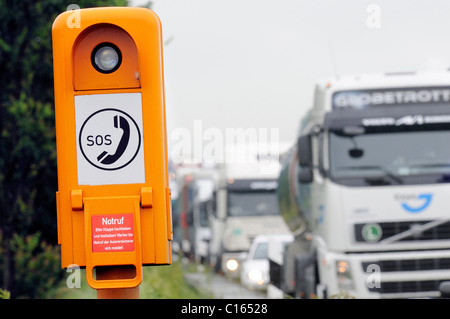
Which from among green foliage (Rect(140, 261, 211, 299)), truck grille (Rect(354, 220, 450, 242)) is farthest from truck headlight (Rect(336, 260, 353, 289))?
green foliage (Rect(140, 261, 211, 299))

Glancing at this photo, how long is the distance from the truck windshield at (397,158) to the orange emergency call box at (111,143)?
→ 7269 mm

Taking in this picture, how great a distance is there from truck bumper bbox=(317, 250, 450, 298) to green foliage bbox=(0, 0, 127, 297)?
374 cm

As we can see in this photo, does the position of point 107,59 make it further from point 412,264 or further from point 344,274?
point 412,264

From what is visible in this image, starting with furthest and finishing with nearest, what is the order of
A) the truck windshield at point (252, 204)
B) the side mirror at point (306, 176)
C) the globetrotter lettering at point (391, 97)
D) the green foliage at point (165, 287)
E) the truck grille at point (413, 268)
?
the truck windshield at point (252, 204) < the side mirror at point (306, 176) < the globetrotter lettering at point (391, 97) < the truck grille at point (413, 268) < the green foliage at point (165, 287)

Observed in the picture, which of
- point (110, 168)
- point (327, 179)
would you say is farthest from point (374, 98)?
point (110, 168)

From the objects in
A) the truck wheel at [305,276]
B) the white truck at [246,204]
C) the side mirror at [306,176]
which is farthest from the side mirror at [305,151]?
the white truck at [246,204]

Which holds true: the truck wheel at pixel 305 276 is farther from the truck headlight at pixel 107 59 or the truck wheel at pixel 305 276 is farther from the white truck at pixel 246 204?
the white truck at pixel 246 204

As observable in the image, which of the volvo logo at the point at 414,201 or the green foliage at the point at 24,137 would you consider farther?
the volvo logo at the point at 414,201

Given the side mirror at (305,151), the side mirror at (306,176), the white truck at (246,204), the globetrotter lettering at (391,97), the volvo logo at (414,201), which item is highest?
the globetrotter lettering at (391,97)

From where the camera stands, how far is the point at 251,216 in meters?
22.7

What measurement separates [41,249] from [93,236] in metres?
7.75

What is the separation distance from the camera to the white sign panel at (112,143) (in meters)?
3.42

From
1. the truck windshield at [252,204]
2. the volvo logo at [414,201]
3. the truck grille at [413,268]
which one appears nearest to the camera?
the volvo logo at [414,201]
